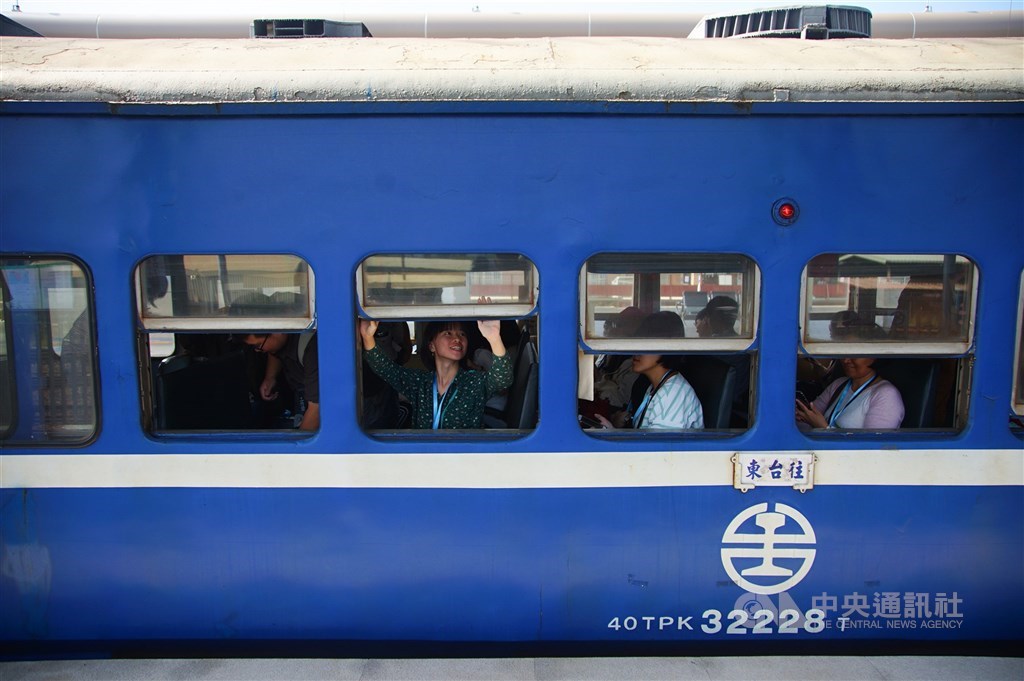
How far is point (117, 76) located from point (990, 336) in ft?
11.4

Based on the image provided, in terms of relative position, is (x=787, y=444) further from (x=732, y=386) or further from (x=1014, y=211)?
(x=1014, y=211)

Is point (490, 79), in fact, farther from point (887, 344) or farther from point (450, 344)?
point (887, 344)

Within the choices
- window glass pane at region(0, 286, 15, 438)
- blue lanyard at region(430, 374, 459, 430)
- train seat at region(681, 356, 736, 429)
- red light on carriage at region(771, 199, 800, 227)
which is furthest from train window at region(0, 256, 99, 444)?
red light on carriage at region(771, 199, 800, 227)

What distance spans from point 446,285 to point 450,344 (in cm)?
49

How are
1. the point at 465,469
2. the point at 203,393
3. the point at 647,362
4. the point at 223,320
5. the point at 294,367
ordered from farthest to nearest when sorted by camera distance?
the point at 294,367
the point at 203,393
the point at 647,362
the point at 465,469
the point at 223,320

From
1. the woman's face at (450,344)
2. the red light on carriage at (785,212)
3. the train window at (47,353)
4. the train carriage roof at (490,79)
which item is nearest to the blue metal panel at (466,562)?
the train window at (47,353)

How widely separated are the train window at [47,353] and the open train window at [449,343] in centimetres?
112

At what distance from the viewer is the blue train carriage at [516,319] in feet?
9.14

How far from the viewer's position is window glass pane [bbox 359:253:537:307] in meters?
2.82

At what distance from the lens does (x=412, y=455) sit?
289 centimetres

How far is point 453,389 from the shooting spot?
3.21 meters

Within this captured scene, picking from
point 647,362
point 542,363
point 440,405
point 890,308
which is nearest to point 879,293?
point 890,308

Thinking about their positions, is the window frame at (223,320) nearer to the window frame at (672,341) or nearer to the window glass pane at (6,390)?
the window glass pane at (6,390)

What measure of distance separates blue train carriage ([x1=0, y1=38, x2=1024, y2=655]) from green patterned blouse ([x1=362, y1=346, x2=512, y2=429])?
0.23 metres
